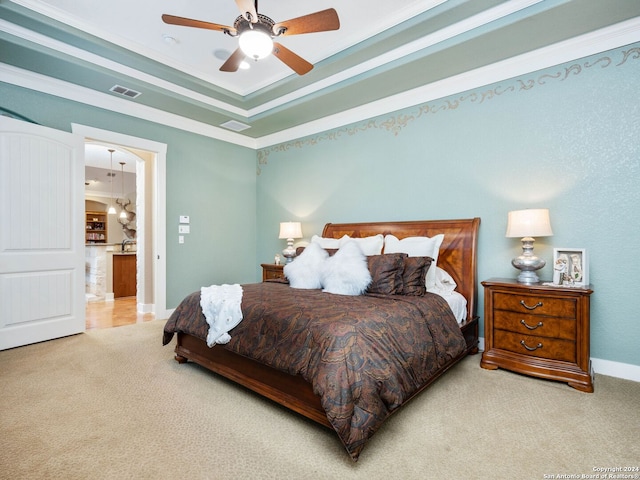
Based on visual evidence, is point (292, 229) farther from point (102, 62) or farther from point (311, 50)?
point (102, 62)

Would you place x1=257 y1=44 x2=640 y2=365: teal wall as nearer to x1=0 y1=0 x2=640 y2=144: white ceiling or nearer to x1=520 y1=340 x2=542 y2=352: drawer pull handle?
x1=0 y1=0 x2=640 y2=144: white ceiling

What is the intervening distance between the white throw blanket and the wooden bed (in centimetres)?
16

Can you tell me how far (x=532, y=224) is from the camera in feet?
9.05

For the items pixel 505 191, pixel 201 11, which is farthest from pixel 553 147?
pixel 201 11

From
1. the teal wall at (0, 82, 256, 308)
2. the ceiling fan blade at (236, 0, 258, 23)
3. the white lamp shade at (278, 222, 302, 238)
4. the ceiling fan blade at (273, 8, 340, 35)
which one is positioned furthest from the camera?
the white lamp shade at (278, 222, 302, 238)

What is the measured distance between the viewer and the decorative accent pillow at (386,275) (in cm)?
282

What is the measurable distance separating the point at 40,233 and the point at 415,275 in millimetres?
3857

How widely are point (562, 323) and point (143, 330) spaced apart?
14.3 ft

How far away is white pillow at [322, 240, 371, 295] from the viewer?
281 centimetres

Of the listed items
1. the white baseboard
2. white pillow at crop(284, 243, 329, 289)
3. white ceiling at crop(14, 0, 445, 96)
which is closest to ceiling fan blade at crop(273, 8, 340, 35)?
white ceiling at crop(14, 0, 445, 96)

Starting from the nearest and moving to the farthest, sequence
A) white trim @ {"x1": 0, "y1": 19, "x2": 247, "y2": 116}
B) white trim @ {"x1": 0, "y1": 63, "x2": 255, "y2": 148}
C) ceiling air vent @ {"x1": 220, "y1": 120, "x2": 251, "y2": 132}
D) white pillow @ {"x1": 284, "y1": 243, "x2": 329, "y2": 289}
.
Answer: white trim @ {"x1": 0, "y1": 19, "x2": 247, "y2": 116} → white pillow @ {"x1": 284, "y1": 243, "x2": 329, "y2": 289} → white trim @ {"x1": 0, "y1": 63, "x2": 255, "y2": 148} → ceiling air vent @ {"x1": 220, "y1": 120, "x2": 251, "y2": 132}

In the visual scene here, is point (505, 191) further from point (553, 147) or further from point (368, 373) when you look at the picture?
point (368, 373)

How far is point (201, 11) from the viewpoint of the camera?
9.66 ft

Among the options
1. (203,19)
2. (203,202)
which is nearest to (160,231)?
(203,202)
